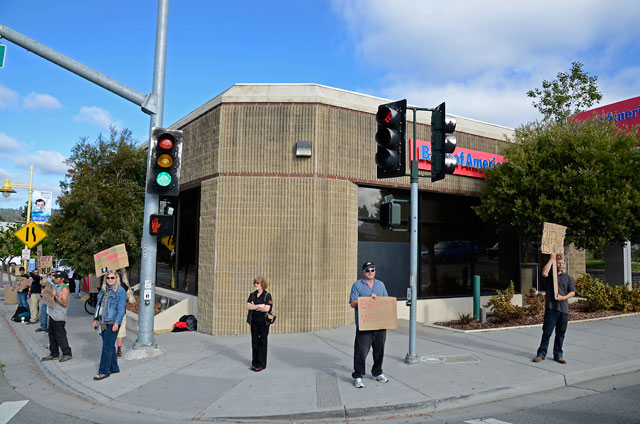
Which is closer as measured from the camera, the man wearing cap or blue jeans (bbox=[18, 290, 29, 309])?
the man wearing cap

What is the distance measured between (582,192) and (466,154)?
132 inches

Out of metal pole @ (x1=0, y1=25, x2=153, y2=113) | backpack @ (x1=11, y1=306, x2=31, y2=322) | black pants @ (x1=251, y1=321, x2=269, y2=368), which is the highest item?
metal pole @ (x1=0, y1=25, x2=153, y2=113)

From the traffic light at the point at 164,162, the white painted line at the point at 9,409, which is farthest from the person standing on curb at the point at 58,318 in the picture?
the traffic light at the point at 164,162

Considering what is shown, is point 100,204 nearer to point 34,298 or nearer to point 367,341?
point 34,298

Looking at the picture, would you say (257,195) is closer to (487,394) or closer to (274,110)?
(274,110)

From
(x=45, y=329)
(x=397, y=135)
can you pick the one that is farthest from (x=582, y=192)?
(x=45, y=329)

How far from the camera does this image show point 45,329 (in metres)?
12.5

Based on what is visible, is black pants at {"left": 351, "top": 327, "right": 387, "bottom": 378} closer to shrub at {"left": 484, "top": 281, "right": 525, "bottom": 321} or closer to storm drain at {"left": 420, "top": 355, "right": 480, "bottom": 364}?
storm drain at {"left": 420, "top": 355, "right": 480, "bottom": 364}

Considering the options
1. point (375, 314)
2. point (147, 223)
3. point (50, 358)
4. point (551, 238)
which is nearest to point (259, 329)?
point (375, 314)

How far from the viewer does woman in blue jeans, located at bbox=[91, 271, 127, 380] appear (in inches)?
289

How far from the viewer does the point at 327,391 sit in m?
6.30

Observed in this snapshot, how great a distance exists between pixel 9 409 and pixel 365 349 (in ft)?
15.1

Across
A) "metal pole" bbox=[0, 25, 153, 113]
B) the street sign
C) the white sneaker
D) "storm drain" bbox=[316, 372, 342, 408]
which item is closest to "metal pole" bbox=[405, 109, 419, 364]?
the white sneaker

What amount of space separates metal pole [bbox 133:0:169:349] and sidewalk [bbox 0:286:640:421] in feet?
1.99
